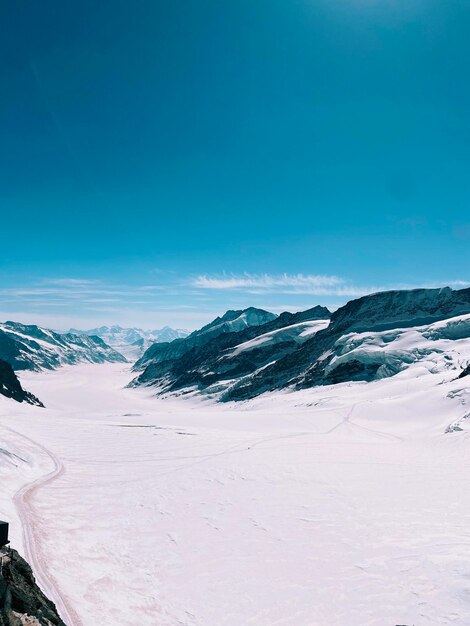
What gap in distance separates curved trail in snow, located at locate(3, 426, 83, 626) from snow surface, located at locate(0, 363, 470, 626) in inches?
3.3

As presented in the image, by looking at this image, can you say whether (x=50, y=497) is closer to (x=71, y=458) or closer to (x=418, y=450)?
(x=71, y=458)

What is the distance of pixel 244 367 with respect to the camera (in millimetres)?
190125

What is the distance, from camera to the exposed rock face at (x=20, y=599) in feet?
25.1

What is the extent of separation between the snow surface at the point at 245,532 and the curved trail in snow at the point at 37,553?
8 cm

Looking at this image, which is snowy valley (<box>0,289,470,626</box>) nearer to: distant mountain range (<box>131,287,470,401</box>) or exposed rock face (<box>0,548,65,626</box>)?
exposed rock face (<box>0,548,65,626</box>)

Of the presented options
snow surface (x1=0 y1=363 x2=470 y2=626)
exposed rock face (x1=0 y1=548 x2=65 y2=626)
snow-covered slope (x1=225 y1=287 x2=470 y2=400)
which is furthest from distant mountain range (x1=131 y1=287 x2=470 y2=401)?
exposed rock face (x1=0 y1=548 x2=65 y2=626)

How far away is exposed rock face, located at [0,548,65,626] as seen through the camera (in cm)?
766

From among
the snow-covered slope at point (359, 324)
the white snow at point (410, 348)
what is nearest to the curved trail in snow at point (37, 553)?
the white snow at point (410, 348)

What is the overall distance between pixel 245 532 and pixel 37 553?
8648 mm

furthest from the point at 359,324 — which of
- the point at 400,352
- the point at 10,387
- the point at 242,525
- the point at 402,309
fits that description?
the point at 242,525

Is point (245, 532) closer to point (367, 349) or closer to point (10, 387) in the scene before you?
point (367, 349)

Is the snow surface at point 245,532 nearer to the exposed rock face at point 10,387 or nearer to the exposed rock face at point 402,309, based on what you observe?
the exposed rock face at point 10,387

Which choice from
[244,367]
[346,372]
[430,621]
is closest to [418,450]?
[430,621]

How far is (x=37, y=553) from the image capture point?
14.9 metres
